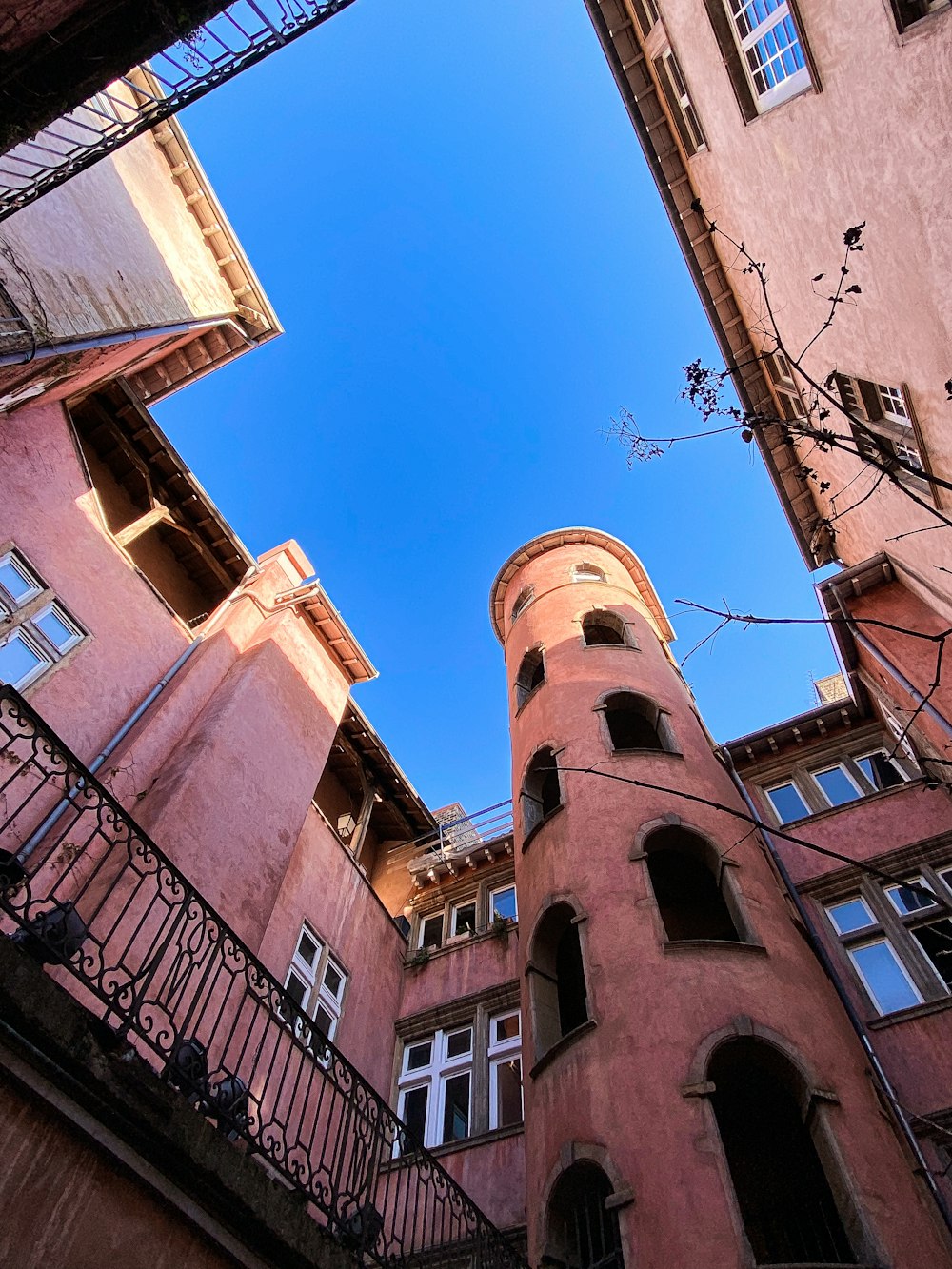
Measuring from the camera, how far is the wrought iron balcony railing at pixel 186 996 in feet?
19.9

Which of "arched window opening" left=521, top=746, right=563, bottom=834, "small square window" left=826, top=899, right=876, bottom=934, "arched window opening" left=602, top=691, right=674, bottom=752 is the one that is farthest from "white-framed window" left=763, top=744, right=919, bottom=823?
"arched window opening" left=521, top=746, right=563, bottom=834

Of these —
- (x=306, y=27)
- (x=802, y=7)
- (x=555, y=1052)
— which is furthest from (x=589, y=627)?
(x=306, y=27)

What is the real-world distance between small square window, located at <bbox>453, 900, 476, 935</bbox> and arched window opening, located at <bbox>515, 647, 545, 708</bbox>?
4852 mm

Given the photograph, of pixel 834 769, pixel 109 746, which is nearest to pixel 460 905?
pixel 834 769

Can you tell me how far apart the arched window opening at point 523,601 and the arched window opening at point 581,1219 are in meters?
13.9

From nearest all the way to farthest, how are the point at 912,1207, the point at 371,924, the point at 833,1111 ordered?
1. the point at 912,1207
2. the point at 833,1111
3. the point at 371,924

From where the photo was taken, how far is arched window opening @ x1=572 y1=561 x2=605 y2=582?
72.6 ft

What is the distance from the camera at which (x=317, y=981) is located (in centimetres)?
1490

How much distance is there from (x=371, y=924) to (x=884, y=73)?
16546 mm

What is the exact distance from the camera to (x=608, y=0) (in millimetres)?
16234

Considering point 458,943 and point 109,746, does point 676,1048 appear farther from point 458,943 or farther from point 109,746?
point 109,746

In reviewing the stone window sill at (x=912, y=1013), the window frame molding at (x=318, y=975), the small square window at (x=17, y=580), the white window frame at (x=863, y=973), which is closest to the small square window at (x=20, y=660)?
the small square window at (x=17, y=580)

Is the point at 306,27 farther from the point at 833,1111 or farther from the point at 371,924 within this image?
the point at 371,924

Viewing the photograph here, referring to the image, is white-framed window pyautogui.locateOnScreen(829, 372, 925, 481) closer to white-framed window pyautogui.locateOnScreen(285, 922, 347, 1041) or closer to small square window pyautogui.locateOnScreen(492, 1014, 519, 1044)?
small square window pyautogui.locateOnScreen(492, 1014, 519, 1044)
